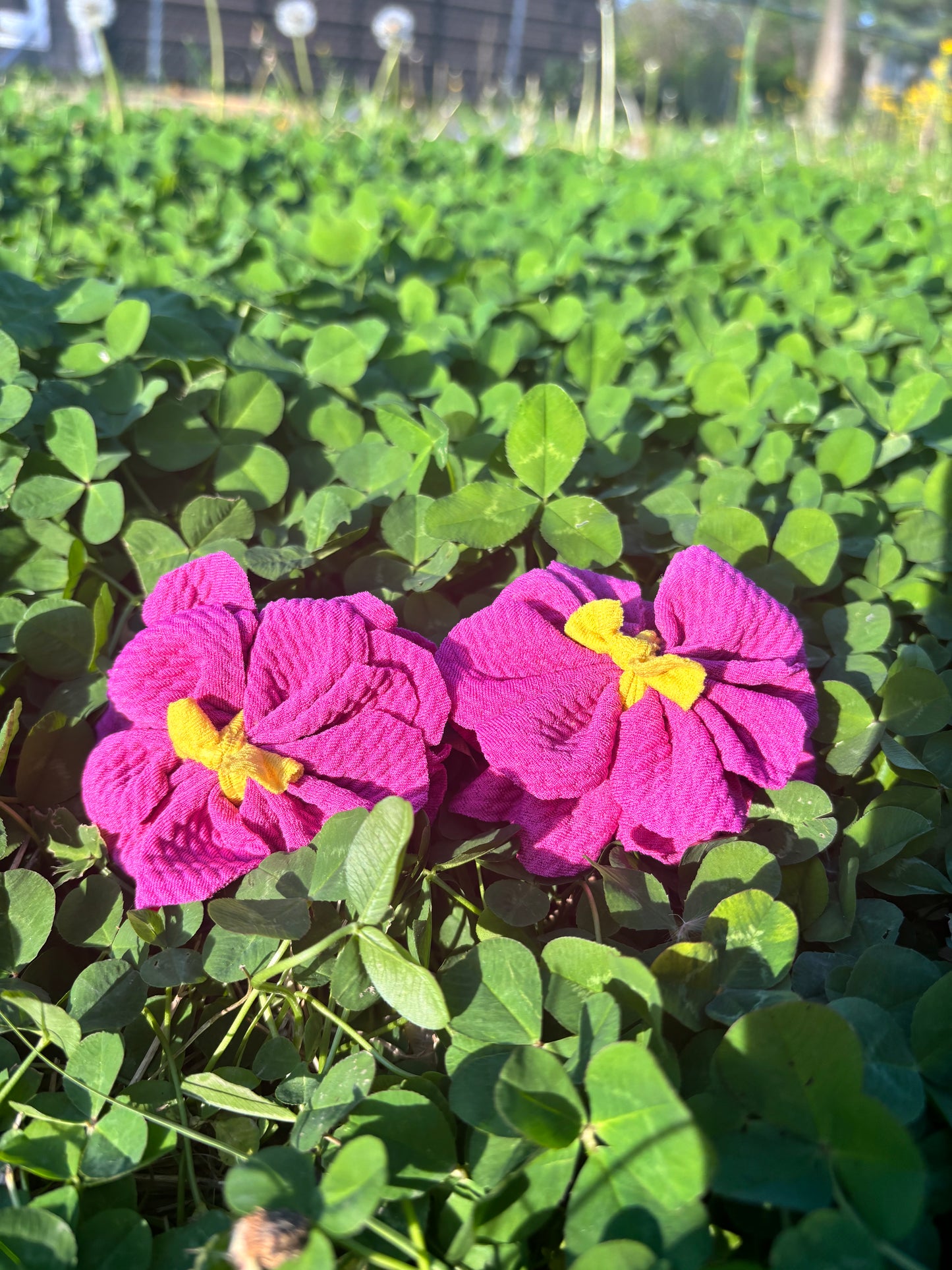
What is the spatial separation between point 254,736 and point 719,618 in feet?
1.49

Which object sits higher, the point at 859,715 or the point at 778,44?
the point at 778,44

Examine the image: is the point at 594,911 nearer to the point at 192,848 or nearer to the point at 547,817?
the point at 547,817

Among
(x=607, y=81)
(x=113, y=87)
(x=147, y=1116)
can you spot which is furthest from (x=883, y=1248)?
(x=607, y=81)

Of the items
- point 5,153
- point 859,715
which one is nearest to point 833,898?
point 859,715

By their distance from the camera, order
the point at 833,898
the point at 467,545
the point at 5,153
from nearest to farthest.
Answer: the point at 833,898, the point at 467,545, the point at 5,153

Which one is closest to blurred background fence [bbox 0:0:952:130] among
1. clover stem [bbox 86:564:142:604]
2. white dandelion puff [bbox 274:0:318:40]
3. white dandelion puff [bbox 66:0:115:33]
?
white dandelion puff [bbox 274:0:318:40]

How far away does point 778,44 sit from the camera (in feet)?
101

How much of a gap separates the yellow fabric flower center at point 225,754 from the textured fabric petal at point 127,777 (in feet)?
0.12

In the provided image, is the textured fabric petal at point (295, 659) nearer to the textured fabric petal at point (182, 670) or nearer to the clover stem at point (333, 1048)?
the textured fabric petal at point (182, 670)

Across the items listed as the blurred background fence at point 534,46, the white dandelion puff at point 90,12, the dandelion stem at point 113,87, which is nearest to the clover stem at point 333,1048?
the dandelion stem at point 113,87

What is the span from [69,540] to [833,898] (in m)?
0.98

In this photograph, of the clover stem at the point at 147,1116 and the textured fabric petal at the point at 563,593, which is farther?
the textured fabric petal at the point at 563,593

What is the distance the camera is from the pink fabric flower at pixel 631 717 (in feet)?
2.92

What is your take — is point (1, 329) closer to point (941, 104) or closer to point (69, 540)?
point (69, 540)
